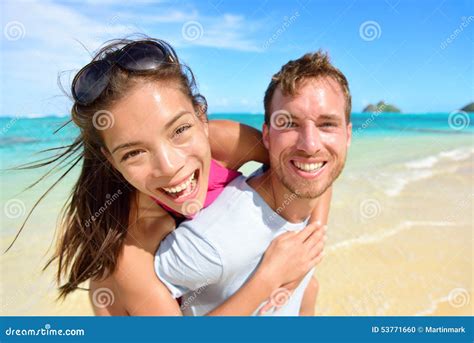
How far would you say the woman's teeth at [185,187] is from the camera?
2711 millimetres

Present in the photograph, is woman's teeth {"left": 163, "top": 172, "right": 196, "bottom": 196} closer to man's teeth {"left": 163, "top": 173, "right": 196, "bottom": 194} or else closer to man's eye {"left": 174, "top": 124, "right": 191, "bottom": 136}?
man's teeth {"left": 163, "top": 173, "right": 196, "bottom": 194}

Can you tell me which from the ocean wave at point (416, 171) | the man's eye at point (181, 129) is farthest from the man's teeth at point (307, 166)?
the ocean wave at point (416, 171)

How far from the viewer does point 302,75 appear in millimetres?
2984

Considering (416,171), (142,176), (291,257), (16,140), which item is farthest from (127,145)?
(16,140)

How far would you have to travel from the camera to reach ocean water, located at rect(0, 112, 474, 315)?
5352 millimetres

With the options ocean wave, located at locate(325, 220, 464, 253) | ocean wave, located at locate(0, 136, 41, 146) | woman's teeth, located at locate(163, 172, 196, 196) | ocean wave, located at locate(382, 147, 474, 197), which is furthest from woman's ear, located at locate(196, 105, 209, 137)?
ocean wave, located at locate(0, 136, 41, 146)

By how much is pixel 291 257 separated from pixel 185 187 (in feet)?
2.84

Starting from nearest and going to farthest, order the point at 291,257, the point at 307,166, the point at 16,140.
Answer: the point at 307,166
the point at 291,257
the point at 16,140

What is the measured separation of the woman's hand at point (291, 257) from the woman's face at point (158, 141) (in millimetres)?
701

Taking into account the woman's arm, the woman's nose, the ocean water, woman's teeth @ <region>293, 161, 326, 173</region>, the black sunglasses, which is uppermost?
the black sunglasses

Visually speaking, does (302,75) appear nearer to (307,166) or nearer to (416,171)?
(307,166)

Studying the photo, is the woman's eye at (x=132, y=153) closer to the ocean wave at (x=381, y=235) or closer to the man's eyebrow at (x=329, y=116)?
the man's eyebrow at (x=329, y=116)

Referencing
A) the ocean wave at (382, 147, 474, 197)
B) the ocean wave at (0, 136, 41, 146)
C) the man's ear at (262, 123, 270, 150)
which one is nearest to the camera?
the man's ear at (262, 123, 270, 150)

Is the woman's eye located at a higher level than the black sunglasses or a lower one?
lower
